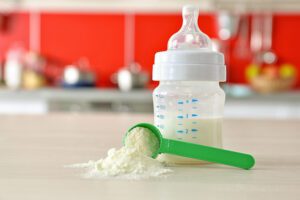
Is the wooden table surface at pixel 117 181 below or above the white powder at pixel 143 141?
below

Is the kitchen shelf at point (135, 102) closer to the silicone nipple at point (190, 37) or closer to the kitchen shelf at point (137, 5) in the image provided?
the kitchen shelf at point (137, 5)

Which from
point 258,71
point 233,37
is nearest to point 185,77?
point 258,71

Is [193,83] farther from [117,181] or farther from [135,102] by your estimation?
[135,102]

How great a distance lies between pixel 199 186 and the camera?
55 cm

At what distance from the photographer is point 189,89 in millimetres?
710

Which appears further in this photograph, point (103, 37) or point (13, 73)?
point (103, 37)

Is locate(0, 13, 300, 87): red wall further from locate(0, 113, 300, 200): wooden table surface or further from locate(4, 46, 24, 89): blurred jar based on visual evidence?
locate(0, 113, 300, 200): wooden table surface

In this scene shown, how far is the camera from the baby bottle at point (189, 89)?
685 mm

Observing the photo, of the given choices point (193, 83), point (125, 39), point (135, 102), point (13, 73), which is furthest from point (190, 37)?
point (125, 39)

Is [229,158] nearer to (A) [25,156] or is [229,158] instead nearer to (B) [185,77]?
(B) [185,77]

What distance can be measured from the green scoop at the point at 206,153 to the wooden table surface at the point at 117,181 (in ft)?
0.04

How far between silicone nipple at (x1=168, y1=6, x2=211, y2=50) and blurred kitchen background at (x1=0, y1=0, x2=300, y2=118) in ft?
7.53

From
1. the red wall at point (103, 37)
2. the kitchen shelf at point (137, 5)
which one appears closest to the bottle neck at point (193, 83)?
the kitchen shelf at point (137, 5)

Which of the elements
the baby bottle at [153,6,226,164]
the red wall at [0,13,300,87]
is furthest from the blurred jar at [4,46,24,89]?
the baby bottle at [153,6,226,164]
